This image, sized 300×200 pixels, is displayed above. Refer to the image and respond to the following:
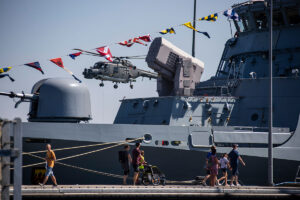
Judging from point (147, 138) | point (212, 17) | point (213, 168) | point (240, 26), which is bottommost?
point (213, 168)

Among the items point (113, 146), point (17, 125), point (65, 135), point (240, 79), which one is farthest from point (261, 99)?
point (17, 125)

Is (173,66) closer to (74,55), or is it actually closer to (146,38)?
(146,38)

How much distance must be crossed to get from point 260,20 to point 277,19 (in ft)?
2.32

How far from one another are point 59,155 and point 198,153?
14.9ft

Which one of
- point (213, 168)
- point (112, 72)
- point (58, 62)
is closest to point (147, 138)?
point (213, 168)

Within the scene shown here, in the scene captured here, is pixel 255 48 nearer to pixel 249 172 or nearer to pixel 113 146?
pixel 249 172

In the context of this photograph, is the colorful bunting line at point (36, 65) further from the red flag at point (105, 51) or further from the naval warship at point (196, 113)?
the red flag at point (105, 51)

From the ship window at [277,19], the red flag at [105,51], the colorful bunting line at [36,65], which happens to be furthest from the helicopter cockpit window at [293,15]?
the colorful bunting line at [36,65]

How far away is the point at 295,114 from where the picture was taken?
20281 mm

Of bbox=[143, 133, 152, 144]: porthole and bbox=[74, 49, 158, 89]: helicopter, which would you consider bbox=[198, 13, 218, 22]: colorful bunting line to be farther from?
bbox=[74, 49, 158, 89]: helicopter

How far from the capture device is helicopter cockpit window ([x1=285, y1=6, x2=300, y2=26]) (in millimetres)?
22547

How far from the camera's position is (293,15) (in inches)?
897

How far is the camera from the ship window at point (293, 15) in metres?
22.5

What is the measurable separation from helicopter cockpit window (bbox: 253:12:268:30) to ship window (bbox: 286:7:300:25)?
964 millimetres
